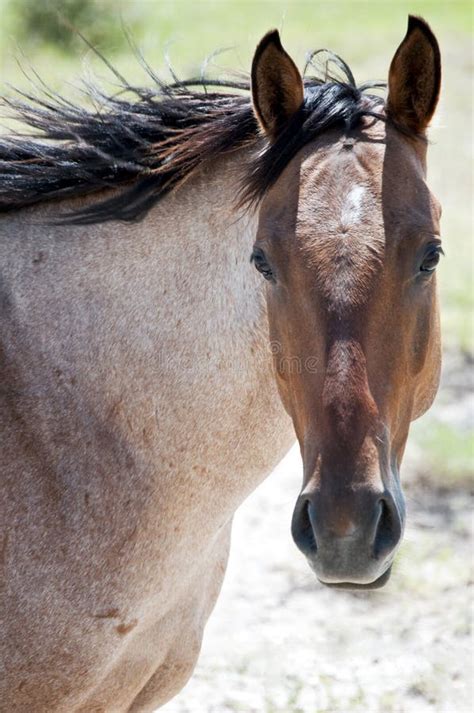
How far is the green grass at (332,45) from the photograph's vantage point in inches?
399

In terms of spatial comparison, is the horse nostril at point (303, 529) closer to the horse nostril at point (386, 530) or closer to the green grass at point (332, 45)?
the horse nostril at point (386, 530)

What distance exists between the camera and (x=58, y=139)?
3.30 m

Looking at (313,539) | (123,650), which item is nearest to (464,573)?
(123,650)

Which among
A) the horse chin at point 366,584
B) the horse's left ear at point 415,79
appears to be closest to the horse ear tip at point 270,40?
the horse's left ear at point 415,79

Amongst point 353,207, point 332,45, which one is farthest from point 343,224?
point 332,45

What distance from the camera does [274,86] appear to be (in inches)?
112

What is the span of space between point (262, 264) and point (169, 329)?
530 mm

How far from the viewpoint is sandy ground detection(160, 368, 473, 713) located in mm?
4406

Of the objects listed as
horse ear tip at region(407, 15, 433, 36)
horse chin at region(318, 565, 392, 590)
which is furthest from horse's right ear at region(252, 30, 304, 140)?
horse chin at region(318, 565, 392, 590)

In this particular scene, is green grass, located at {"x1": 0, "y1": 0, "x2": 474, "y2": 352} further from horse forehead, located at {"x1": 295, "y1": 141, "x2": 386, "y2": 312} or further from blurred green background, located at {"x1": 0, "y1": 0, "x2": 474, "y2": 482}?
horse forehead, located at {"x1": 295, "y1": 141, "x2": 386, "y2": 312}

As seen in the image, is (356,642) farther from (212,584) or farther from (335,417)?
(335,417)

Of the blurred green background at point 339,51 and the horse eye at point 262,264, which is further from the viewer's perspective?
the blurred green background at point 339,51

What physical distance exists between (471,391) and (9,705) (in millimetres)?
5309

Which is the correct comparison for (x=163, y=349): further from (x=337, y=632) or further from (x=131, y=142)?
(x=337, y=632)
